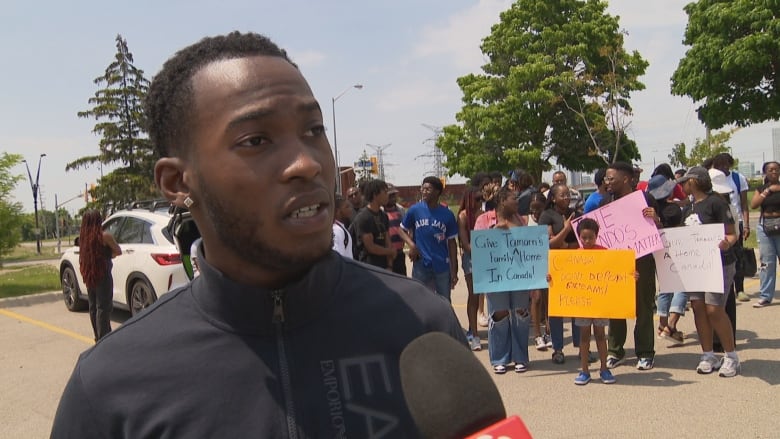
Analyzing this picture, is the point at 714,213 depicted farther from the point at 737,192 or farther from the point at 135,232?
the point at 135,232

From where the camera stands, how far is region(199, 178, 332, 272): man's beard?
130 cm

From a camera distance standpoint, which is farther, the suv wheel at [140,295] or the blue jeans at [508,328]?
the suv wheel at [140,295]

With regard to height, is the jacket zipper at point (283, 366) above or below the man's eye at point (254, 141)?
below

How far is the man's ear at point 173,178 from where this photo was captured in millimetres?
1443

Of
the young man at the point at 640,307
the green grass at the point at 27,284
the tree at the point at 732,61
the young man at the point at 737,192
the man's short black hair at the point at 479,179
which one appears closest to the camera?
the young man at the point at 640,307

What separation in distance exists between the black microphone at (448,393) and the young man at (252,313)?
4.2 inches

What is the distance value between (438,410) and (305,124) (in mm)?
620

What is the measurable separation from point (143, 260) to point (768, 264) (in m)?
8.80

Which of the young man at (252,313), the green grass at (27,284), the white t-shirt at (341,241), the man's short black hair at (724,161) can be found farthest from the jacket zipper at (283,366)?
the green grass at (27,284)

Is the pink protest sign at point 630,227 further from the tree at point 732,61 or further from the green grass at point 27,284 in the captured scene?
the tree at point 732,61

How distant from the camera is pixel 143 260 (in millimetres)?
9359

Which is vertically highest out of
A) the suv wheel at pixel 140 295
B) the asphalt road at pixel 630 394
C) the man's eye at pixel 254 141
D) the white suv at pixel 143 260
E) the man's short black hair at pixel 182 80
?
the man's short black hair at pixel 182 80

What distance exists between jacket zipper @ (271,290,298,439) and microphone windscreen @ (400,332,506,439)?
23 centimetres

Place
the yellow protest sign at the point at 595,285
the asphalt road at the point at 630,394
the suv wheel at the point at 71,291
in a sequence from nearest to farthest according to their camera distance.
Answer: the asphalt road at the point at 630,394
the yellow protest sign at the point at 595,285
the suv wheel at the point at 71,291
